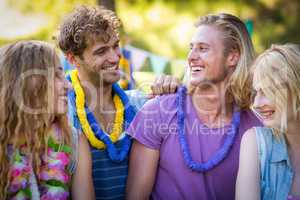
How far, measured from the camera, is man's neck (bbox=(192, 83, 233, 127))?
2.64m

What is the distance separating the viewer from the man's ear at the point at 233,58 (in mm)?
2648

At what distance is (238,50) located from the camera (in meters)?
2.68

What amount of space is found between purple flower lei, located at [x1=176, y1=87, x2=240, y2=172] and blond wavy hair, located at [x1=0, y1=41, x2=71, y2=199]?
71 centimetres

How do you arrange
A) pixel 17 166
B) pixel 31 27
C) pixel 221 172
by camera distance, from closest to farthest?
pixel 17 166
pixel 221 172
pixel 31 27

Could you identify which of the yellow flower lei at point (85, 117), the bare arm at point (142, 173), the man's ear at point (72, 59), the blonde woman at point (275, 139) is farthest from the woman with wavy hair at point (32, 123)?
the blonde woman at point (275, 139)

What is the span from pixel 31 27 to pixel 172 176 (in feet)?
16.9

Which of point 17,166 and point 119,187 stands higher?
point 17,166

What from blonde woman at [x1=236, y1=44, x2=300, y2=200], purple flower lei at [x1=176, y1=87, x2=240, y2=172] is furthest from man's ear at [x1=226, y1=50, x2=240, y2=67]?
blonde woman at [x1=236, y1=44, x2=300, y2=200]

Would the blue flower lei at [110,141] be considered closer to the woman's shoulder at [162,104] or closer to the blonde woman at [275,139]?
the woman's shoulder at [162,104]

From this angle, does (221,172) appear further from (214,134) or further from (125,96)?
(125,96)

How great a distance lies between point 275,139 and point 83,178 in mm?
917

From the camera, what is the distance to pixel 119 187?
104 inches

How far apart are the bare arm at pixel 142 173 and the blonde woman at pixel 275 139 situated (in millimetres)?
540

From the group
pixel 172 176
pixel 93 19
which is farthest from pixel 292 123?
pixel 93 19
